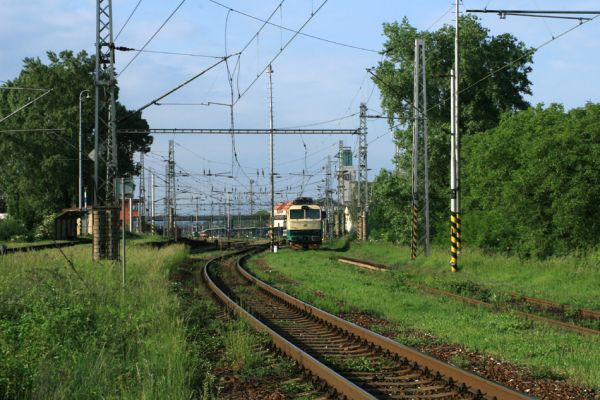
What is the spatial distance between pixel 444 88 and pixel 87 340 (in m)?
40.3

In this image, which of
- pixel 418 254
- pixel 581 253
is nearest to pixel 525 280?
pixel 581 253

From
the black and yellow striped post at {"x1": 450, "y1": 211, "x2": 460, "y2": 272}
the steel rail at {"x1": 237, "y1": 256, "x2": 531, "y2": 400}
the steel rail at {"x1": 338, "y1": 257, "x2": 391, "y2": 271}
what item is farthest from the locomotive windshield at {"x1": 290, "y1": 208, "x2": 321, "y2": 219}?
the steel rail at {"x1": 237, "y1": 256, "x2": 531, "y2": 400}

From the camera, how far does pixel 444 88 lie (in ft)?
156

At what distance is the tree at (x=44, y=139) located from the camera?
60.9 metres

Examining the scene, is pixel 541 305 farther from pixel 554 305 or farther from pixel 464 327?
pixel 464 327

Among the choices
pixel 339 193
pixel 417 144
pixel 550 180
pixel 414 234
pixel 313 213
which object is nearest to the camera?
pixel 550 180

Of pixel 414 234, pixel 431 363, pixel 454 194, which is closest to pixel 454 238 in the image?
pixel 454 194

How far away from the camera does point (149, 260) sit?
26922 mm

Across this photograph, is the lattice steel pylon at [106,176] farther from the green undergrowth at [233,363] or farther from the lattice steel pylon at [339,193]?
the lattice steel pylon at [339,193]

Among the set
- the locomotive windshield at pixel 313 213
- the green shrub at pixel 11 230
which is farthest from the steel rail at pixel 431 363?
the locomotive windshield at pixel 313 213

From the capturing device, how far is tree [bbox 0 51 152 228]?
60875 mm

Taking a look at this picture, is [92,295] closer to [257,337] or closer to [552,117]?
[257,337]

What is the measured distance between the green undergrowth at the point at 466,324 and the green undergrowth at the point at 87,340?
4.68 metres

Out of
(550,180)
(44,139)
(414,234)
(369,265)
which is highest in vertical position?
(44,139)
